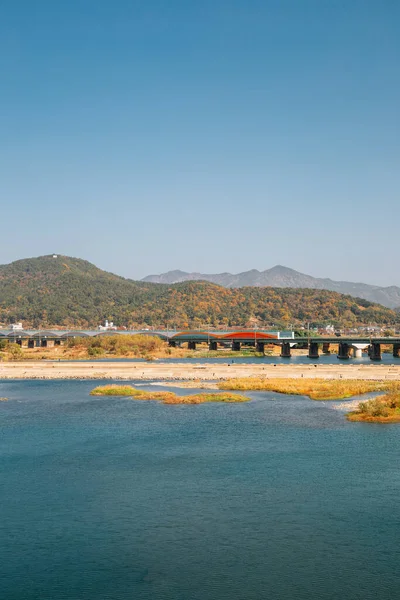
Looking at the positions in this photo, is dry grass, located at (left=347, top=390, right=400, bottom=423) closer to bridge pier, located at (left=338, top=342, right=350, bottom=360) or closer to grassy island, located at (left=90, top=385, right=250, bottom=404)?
grassy island, located at (left=90, top=385, right=250, bottom=404)

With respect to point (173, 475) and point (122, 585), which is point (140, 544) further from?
point (173, 475)

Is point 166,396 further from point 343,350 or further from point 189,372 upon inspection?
point 343,350

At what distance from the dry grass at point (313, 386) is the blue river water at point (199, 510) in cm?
2275

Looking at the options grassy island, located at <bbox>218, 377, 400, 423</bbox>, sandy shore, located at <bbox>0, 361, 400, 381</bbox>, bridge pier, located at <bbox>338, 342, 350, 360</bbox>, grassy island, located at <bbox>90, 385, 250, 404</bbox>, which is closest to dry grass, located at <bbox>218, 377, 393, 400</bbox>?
grassy island, located at <bbox>218, 377, 400, 423</bbox>

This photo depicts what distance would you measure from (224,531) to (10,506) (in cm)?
1382

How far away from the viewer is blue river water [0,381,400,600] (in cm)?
2869

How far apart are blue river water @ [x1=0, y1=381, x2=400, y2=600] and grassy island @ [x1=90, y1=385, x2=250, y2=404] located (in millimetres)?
16074

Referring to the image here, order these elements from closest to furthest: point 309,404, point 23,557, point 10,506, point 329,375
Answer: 1. point 23,557
2. point 10,506
3. point 309,404
4. point 329,375

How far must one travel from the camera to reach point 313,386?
9394cm

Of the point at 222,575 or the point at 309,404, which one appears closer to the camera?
the point at 222,575

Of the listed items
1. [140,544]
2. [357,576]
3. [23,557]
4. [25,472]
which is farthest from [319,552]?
[25,472]

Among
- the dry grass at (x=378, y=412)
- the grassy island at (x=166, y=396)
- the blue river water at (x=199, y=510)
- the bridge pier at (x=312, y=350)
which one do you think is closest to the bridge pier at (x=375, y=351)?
the bridge pier at (x=312, y=350)

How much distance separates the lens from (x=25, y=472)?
45.9m

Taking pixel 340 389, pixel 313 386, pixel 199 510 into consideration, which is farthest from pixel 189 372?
pixel 199 510
